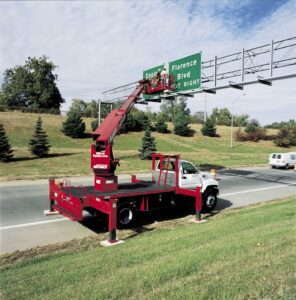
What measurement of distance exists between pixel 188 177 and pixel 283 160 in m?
24.5

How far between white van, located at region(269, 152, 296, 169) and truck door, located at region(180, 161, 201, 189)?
2385cm

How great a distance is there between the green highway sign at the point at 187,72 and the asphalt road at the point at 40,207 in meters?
6.27

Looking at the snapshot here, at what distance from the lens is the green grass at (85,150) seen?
24438 mm

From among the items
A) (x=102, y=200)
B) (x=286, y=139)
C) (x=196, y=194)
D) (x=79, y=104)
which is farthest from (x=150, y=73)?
(x=79, y=104)

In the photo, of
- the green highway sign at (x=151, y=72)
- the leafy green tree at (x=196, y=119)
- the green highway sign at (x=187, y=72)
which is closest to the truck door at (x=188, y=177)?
the green highway sign at (x=187, y=72)

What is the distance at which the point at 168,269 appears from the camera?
16.5 feet

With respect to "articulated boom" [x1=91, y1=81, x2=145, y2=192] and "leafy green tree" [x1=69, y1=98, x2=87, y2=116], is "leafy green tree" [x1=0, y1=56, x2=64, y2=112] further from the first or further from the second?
"articulated boom" [x1=91, y1=81, x2=145, y2=192]

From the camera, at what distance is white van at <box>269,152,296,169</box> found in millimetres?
32656

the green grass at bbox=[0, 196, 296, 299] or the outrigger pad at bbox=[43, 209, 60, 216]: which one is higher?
the green grass at bbox=[0, 196, 296, 299]

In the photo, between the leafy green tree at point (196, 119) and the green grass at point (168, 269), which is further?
the leafy green tree at point (196, 119)

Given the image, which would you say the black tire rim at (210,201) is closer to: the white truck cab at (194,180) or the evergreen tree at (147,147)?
the white truck cab at (194,180)

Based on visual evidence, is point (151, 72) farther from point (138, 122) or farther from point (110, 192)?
point (138, 122)

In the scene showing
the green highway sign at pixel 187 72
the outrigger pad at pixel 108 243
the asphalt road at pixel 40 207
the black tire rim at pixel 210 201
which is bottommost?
the asphalt road at pixel 40 207

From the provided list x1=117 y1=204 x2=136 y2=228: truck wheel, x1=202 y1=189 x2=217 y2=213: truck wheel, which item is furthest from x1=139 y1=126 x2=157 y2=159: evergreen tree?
x1=117 y1=204 x2=136 y2=228: truck wheel
